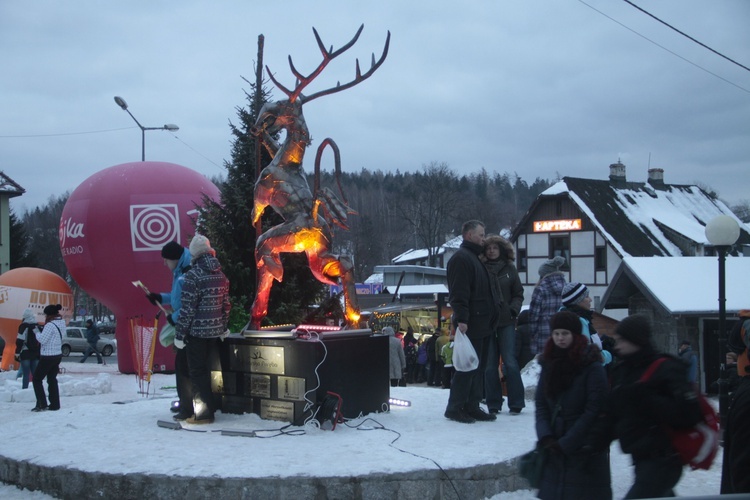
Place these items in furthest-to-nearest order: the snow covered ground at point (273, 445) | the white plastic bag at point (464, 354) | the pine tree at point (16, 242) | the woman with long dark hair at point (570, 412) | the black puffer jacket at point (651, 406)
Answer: the pine tree at point (16, 242) → the white plastic bag at point (464, 354) → the snow covered ground at point (273, 445) → the woman with long dark hair at point (570, 412) → the black puffer jacket at point (651, 406)

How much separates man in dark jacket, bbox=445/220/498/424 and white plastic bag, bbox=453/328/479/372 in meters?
0.11

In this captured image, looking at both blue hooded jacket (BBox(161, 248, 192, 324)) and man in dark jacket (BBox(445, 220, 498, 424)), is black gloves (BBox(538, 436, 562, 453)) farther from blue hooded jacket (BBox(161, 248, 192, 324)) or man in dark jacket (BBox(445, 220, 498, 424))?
blue hooded jacket (BBox(161, 248, 192, 324))

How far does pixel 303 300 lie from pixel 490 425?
26.7 ft

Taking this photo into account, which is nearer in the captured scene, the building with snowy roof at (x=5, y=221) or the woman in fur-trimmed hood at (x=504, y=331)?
the woman in fur-trimmed hood at (x=504, y=331)

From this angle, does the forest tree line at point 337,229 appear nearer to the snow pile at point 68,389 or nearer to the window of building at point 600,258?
the snow pile at point 68,389

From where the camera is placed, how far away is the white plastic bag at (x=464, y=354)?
23.8ft

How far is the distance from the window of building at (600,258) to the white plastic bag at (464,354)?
27.6m

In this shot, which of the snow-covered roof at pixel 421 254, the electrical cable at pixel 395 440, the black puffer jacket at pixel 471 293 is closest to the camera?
the electrical cable at pixel 395 440

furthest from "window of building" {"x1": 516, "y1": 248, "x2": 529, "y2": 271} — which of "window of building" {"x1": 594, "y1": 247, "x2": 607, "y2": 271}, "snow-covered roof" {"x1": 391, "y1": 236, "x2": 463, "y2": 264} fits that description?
"snow-covered roof" {"x1": 391, "y1": 236, "x2": 463, "y2": 264}

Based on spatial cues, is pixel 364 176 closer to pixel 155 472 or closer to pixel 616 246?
pixel 616 246

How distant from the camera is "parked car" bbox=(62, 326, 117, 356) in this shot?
36.3 meters

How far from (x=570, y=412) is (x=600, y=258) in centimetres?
3083

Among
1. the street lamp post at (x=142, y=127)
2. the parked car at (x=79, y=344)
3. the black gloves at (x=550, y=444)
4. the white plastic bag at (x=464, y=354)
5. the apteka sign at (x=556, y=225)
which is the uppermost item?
the street lamp post at (x=142, y=127)

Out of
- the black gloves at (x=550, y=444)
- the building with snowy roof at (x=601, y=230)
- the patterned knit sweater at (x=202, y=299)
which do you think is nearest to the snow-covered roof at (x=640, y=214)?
the building with snowy roof at (x=601, y=230)
